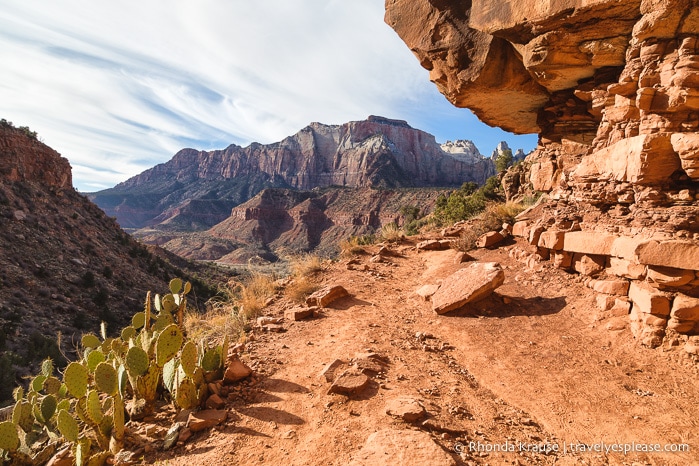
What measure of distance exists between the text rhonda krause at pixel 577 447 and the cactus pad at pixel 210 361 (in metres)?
2.62

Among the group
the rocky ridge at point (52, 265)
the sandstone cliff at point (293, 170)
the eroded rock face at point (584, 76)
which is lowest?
the rocky ridge at point (52, 265)

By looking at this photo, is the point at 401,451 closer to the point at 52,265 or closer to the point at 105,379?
the point at 105,379

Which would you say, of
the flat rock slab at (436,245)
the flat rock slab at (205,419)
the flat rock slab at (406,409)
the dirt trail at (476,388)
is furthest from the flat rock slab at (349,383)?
the flat rock slab at (436,245)

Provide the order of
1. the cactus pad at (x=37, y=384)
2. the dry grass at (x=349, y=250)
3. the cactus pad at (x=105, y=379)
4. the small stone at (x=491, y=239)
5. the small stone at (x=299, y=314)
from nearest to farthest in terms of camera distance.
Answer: the cactus pad at (x=105, y=379)
the cactus pad at (x=37, y=384)
the small stone at (x=299, y=314)
the small stone at (x=491, y=239)
the dry grass at (x=349, y=250)

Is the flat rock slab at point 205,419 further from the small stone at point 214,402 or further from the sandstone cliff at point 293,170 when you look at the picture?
the sandstone cliff at point 293,170

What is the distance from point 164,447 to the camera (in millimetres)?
3094

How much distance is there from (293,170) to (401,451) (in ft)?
441

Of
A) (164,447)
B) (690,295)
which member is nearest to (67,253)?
(164,447)

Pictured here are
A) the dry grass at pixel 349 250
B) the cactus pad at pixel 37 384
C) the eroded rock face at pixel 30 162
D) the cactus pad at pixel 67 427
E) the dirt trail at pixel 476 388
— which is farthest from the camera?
the eroded rock face at pixel 30 162

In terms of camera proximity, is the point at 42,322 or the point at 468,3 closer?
the point at 468,3

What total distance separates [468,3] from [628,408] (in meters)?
8.03

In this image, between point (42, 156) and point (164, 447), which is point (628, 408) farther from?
point (42, 156)

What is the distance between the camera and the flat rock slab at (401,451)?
255 cm

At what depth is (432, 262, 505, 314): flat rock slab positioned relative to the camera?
559 cm
